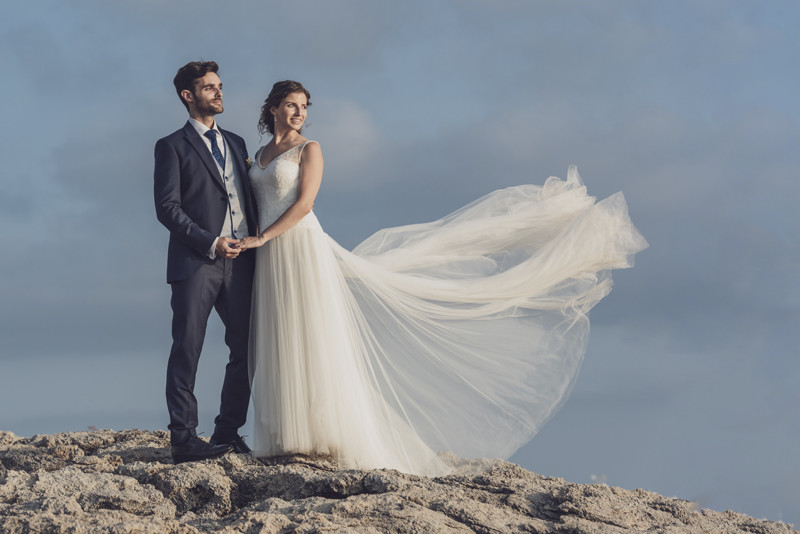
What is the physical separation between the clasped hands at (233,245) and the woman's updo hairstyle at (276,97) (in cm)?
96

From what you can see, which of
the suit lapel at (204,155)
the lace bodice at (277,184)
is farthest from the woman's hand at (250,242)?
the suit lapel at (204,155)

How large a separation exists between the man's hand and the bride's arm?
0.04 m

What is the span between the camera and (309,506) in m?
4.64

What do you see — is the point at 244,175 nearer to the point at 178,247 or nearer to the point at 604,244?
the point at 178,247

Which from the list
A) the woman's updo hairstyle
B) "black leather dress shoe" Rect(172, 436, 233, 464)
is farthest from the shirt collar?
"black leather dress shoe" Rect(172, 436, 233, 464)

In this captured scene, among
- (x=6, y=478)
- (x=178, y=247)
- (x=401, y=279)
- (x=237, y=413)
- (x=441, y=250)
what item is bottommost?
(x=6, y=478)

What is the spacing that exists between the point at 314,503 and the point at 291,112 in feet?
9.56

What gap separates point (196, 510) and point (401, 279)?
2490 millimetres

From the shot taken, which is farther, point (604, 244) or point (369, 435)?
point (604, 244)

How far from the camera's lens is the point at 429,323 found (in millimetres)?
6859

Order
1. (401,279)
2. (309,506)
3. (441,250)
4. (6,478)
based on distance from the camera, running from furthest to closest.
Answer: (441,250) → (401,279) → (6,478) → (309,506)

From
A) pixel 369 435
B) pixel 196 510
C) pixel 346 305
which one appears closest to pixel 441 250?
pixel 346 305

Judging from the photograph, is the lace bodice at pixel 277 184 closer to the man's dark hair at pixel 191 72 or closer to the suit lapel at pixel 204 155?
the suit lapel at pixel 204 155

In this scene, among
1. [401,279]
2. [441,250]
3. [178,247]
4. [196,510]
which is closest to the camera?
[196,510]
